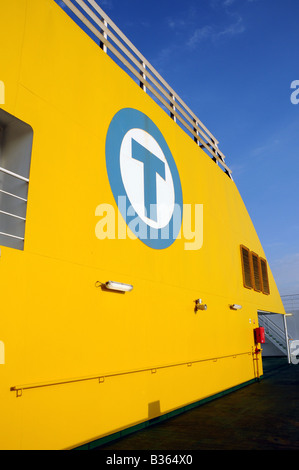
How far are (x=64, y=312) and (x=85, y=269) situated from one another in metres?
0.64

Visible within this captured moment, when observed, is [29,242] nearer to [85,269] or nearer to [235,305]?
[85,269]

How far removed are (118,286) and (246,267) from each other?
6401 mm

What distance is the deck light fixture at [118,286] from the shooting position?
436 centimetres

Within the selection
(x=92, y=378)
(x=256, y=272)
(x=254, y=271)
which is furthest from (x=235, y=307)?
(x=92, y=378)

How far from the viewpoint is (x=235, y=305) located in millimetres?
8375

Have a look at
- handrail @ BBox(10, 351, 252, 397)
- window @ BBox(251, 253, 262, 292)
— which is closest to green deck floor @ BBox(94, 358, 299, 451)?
handrail @ BBox(10, 351, 252, 397)

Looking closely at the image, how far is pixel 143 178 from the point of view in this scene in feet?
18.8

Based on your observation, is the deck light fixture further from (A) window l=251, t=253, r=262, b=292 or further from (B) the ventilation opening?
(A) window l=251, t=253, r=262, b=292

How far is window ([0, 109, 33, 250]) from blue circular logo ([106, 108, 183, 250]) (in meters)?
1.39

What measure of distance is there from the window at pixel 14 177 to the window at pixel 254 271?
7349 millimetres

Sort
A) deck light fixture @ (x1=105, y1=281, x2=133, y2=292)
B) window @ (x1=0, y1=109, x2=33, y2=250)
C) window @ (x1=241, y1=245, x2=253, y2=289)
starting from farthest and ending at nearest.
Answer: window @ (x1=241, y1=245, x2=253, y2=289) < deck light fixture @ (x1=105, y1=281, x2=133, y2=292) < window @ (x1=0, y1=109, x2=33, y2=250)

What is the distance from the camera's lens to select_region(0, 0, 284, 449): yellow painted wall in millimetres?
3371

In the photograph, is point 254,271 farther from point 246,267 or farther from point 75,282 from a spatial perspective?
point 75,282

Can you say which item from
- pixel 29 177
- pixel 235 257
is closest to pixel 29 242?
pixel 29 177
